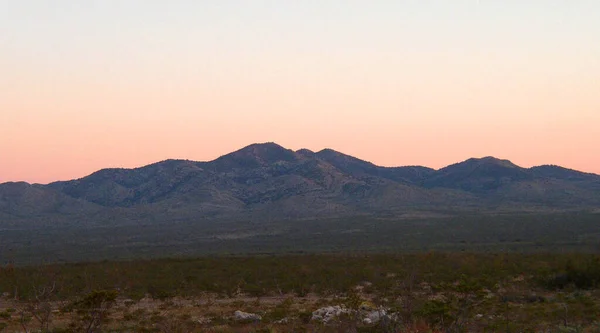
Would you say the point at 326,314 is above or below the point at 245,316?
above

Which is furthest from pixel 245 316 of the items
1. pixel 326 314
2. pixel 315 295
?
pixel 315 295

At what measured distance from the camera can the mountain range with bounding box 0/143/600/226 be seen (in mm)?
138250

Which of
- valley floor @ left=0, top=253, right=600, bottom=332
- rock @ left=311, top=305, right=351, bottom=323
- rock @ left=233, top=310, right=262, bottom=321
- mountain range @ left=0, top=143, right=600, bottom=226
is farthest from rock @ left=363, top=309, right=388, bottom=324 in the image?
mountain range @ left=0, top=143, right=600, bottom=226

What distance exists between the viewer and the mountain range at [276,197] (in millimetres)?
138250

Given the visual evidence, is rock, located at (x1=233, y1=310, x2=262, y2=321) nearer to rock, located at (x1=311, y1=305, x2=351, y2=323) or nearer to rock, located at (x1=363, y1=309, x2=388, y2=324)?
rock, located at (x1=311, y1=305, x2=351, y2=323)

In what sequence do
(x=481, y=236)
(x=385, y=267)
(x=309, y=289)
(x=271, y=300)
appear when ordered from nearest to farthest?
(x=271, y=300) → (x=309, y=289) → (x=385, y=267) → (x=481, y=236)

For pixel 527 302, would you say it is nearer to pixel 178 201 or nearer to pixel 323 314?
pixel 323 314

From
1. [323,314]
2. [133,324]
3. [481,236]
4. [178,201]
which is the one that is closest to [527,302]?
[323,314]

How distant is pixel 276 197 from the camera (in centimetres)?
16388

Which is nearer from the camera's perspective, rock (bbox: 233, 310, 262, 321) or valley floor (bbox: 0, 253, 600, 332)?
valley floor (bbox: 0, 253, 600, 332)

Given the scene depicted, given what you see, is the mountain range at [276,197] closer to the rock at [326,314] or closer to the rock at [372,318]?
the rock at [326,314]

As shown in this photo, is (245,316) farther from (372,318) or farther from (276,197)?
Answer: (276,197)

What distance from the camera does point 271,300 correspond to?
25.1 metres

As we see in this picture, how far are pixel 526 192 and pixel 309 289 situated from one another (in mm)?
155784
